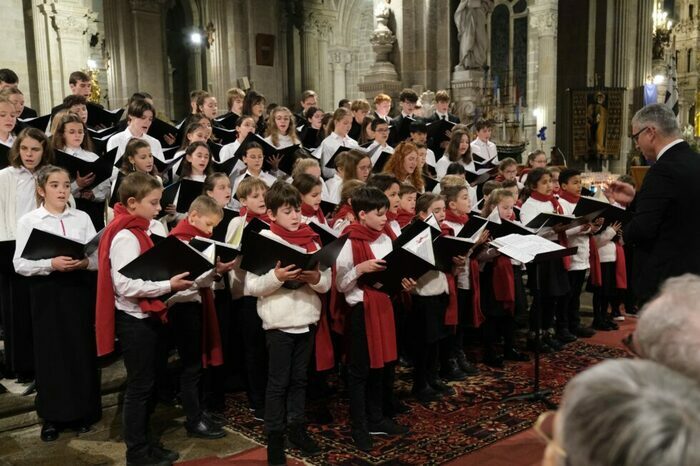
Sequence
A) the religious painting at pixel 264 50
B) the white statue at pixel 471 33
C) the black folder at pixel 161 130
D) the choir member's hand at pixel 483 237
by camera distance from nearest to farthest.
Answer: the choir member's hand at pixel 483 237
the black folder at pixel 161 130
the white statue at pixel 471 33
the religious painting at pixel 264 50

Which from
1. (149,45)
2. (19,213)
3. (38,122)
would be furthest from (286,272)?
(149,45)

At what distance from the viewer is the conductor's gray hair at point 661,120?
363 cm

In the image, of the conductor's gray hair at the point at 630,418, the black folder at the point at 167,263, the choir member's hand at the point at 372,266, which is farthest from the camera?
the choir member's hand at the point at 372,266

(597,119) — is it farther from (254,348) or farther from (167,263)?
(167,263)

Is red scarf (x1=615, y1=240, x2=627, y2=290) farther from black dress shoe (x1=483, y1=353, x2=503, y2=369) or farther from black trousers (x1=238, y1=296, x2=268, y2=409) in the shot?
black trousers (x1=238, y1=296, x2=268, y2=409)

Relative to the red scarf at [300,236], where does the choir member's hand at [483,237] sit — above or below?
below

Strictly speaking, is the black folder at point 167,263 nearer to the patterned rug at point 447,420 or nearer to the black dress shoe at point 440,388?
the patterned rug at point 447,420

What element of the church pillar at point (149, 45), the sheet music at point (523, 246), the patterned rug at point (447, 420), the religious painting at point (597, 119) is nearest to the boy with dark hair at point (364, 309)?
the patterned rug at point (447, 420)

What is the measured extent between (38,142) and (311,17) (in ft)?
50.6

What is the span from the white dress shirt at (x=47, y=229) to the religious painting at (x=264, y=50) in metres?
12.2

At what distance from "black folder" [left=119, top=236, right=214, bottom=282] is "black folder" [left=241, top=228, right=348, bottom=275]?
0.70ft

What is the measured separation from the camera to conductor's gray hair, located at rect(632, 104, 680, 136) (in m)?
3.63

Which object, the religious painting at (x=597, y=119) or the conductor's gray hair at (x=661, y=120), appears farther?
the religious painting at (x=597, y=119)

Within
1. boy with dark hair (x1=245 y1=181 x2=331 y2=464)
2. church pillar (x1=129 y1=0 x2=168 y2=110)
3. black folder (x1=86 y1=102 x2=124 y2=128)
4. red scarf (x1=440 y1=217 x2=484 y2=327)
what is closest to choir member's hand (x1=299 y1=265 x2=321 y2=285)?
boy with dark hair (x1=245 y1=181 x2=331 y2=464)
